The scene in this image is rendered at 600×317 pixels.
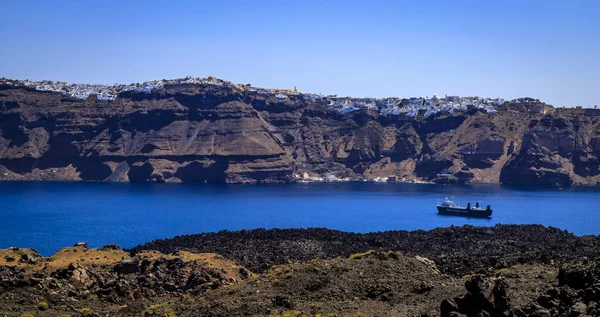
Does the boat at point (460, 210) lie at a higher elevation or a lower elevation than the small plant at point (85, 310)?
lower

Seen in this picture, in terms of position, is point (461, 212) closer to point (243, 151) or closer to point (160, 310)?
point (160, 310)

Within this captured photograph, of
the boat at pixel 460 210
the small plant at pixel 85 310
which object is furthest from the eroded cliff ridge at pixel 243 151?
the small plant at pixel 85 310

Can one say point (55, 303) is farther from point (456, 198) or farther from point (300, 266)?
point (456, 198)

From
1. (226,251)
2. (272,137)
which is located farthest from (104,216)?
(272,137)

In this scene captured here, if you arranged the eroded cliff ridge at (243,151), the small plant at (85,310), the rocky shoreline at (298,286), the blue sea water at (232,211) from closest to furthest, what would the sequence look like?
the rocky shoreline at (298,286) < the small plant at (85,310) < the blue sea water at (232,211) < the eroded cliff ridge at (243,151)

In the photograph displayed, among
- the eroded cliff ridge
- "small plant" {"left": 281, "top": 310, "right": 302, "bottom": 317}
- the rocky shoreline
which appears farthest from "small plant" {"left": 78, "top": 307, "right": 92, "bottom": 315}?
the eroded cliff ridge

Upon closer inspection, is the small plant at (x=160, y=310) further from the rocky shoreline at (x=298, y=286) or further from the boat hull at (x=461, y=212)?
the boat hull at (x=461, y=212)

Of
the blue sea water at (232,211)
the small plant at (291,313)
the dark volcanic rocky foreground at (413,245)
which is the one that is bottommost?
the blue sea water at (232,211)
